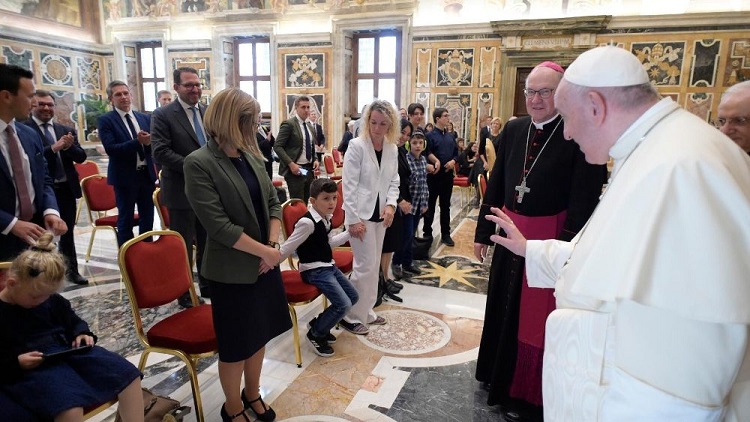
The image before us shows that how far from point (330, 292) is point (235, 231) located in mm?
1150

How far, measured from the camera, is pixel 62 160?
426cm

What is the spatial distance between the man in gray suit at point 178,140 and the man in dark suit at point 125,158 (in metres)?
0.67

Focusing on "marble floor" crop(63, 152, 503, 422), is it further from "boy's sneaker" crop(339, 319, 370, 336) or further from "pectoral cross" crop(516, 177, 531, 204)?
"pectoral cross" crop(516, 177, 531, 204)

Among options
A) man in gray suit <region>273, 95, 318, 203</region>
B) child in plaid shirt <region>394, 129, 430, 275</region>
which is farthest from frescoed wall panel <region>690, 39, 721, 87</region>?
man in gray suit <region>273, 95, 318, 203</region>

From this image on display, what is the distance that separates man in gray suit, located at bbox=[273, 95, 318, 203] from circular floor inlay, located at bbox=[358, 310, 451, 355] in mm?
2397

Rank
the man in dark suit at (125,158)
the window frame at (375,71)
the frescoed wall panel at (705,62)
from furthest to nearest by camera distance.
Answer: the window frame at (375,71) < the frescoed wall panel at (705,62) < the man in dark suit at (125,158)

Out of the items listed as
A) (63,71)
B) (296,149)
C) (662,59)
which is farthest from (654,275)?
(63,71)

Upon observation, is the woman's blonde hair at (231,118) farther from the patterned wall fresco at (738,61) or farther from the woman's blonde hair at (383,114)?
the patterned wall fresco at (738,61)

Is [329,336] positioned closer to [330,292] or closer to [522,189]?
[330,292]

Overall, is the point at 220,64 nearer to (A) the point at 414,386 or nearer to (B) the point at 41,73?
(B) the point at 41,73

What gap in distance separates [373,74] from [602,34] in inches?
230

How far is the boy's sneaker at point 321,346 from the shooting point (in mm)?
3070

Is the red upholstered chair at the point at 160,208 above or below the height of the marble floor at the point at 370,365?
above

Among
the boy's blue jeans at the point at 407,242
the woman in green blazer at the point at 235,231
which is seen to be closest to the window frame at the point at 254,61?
the boy's blue jeans at the point at 407,242
